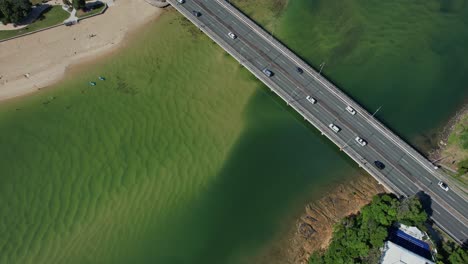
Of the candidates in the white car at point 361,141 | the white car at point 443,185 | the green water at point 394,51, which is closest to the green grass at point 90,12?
the green water at point 394,51

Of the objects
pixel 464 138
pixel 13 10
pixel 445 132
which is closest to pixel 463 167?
pixel 464 138

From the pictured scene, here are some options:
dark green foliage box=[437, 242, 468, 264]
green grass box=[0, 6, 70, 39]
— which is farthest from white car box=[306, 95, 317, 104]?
green grass box=[0, 6, 70, 39]

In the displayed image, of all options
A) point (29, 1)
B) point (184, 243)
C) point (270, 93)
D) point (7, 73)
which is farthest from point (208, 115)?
point (29, 1)

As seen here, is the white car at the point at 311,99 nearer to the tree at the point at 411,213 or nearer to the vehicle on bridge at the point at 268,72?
the vehicle on bridge at the point at 268,72

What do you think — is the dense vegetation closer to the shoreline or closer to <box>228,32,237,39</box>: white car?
the shoreline

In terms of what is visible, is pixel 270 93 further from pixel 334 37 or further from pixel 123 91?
pixel 123 91

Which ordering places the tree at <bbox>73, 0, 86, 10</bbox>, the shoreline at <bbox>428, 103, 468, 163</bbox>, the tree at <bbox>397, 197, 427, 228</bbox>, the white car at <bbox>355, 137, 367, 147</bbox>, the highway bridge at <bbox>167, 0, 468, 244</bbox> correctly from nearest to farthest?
the tree at <bbox>397, 197, 427, 228</bbox>, the highway bridge at <bbox>167, 0, 468, 244</bbox>, the white car at <bbox>355, 137, 367, 147</bbox>, the shoreline at <bbox>428, 103, 468, 163</bbox>, the tree at <bbox>73, 0, 86, 10</bbox>
